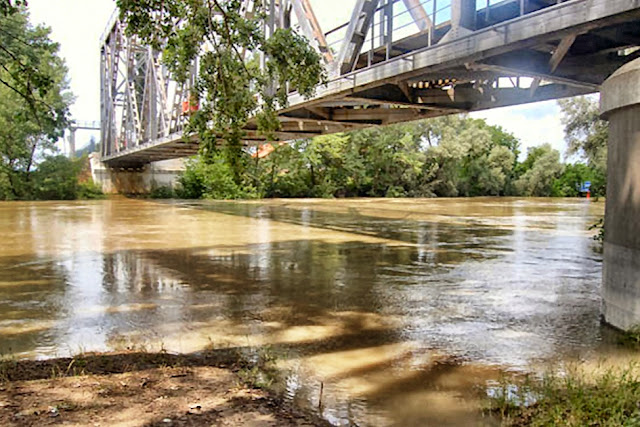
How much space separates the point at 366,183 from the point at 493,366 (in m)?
49.2

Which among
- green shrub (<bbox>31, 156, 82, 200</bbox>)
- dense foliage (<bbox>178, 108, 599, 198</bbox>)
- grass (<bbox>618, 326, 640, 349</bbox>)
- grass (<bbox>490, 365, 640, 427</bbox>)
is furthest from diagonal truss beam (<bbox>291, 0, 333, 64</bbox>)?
green shrub (<bbox>31, 156, 82, 200</bbox>)

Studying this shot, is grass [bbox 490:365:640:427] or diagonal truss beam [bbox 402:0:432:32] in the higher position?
diagonal truss beam [bbox 402:0:432:32]

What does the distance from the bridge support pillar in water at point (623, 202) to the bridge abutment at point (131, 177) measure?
151 feet

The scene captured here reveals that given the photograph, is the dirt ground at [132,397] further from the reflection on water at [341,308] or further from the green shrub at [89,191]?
the green shrub at [89,191]

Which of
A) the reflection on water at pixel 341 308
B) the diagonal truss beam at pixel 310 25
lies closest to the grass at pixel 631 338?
the reflection on water at pixel 341 308

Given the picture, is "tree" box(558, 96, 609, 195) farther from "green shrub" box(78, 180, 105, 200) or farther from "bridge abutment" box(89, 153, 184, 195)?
"green shrub" box(78, 180, 105, 200)

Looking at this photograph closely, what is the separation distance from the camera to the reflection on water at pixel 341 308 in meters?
4.31

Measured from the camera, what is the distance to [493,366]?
4582 millimetres

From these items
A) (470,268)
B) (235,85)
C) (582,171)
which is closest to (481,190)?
(582,171)

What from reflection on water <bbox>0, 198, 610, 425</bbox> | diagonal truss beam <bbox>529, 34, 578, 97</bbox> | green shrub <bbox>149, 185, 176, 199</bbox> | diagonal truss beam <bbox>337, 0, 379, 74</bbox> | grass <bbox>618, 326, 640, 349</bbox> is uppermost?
diagonal truss beam <bbox>337, 0, 379, 74</bbox>

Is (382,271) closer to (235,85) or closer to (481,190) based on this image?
(235,85)

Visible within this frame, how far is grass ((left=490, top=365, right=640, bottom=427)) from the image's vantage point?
3182 millimetres

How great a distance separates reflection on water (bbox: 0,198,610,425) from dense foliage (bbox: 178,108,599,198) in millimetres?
32834

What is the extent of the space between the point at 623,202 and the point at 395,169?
49.9 m
